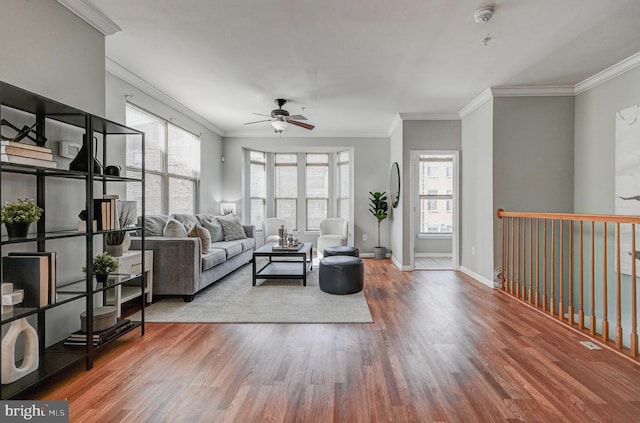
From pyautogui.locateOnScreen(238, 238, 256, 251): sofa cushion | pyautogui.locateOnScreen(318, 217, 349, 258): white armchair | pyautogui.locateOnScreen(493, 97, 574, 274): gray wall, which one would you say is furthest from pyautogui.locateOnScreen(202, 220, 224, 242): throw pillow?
pyautogui.locateOnScreen(493, 97, 574, 274): gray wall

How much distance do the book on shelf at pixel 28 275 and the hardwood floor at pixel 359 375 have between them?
1.91 feet

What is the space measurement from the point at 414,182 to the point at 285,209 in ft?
11.0

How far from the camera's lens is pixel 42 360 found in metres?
2.05

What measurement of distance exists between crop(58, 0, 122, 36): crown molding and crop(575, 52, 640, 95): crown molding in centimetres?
509

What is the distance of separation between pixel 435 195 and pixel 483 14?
5094mm

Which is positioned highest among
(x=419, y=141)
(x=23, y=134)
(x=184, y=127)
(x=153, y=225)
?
(x=184, y=127)

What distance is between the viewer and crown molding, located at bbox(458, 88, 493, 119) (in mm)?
4388

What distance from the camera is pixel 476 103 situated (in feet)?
15.7

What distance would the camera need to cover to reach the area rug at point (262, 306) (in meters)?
3.19

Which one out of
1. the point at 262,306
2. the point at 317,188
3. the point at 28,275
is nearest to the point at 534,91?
the point at 262,306

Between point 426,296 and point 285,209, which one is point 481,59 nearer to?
point 426,296

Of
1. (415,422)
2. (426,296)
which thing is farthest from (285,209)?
(415,422)

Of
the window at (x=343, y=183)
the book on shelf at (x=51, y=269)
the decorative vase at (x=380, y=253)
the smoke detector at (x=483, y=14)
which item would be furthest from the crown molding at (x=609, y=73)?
the book on shelf at (x=51, y=269)

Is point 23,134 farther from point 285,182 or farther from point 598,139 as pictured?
point 285,182
